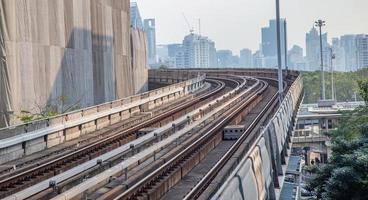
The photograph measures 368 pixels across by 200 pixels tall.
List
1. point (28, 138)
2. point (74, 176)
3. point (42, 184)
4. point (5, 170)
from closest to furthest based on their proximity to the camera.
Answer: point (42, 184) < point (74, 176) < point (5, 170) < point (28, 138)

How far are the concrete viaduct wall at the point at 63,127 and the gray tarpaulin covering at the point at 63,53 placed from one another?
472cm

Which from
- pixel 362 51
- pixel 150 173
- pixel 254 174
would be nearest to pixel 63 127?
pixel 150 173

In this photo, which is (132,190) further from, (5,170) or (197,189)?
(5,170)

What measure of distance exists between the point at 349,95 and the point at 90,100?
86340 mm

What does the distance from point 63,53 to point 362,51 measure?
159 metres

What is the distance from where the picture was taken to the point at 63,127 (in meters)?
21.2

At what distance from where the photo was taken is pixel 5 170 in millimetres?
16141

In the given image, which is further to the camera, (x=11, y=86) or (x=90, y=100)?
(x=90, y=100)

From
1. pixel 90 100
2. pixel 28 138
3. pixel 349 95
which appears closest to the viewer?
pixel 28 138

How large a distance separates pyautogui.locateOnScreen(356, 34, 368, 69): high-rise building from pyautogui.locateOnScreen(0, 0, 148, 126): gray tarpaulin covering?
141m

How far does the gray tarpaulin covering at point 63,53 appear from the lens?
89.5 ft

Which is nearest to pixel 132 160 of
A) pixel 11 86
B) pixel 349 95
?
pixel 11 86

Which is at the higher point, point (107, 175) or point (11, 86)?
point (11, 86)

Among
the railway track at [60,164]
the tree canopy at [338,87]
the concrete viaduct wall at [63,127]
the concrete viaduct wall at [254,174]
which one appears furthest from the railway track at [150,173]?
the tree canopy at [338,87]
